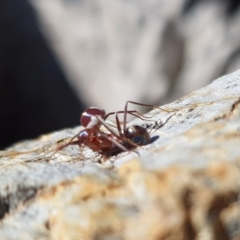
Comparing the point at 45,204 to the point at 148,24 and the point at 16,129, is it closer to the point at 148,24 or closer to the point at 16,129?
the point at 148,24

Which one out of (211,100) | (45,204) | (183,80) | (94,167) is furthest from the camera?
(183,80)

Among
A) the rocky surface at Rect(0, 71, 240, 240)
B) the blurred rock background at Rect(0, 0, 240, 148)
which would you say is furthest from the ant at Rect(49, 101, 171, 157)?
the blurred rock background at Rect(0, 0, 240, 148)

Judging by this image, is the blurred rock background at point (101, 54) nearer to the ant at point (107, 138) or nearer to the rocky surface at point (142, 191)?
the ant at point (107, 138)

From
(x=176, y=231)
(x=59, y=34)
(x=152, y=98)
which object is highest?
(x=59, y=34)

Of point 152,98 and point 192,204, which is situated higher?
point 192,204

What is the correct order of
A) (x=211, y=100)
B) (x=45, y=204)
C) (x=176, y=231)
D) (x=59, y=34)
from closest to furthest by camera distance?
(x=176, y=231), (x=45, y=204), (x=211, y=100), (x=59, y=34)

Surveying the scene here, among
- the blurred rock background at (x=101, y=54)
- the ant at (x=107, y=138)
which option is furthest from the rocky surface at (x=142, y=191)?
the blurred rock background at (x=101, y=54)

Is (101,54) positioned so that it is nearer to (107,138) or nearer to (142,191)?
(107,138)

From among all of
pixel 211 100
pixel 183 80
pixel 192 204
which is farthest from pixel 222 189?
pixel 183 80
